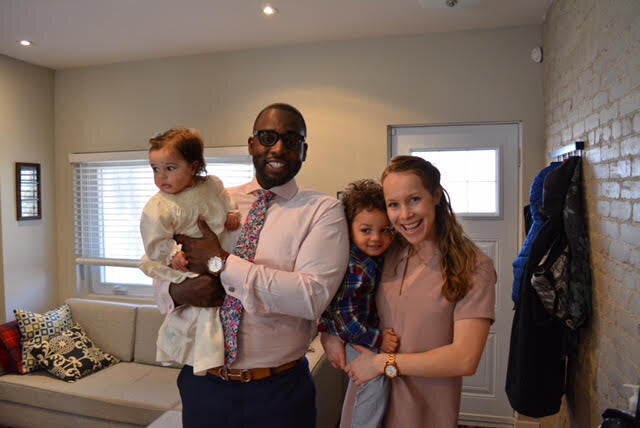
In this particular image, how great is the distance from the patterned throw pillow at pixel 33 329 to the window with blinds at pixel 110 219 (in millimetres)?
728

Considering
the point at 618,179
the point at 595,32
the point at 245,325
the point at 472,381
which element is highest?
the point at 595,32

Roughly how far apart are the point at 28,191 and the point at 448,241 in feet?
12.6

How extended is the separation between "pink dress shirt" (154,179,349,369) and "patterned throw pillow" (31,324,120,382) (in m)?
2.15

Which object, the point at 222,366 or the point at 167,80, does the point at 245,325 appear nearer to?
the point at 222,366

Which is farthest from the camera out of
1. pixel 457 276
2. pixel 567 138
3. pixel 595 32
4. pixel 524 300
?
pixel 567 138

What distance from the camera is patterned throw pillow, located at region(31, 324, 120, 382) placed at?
301cm

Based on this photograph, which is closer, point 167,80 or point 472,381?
point 472,381

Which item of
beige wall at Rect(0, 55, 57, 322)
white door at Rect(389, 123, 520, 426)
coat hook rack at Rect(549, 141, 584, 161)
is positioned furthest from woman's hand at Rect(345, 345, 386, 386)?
beige wall at Rect(0, 55, 57, 322)

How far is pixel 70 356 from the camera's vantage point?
3.09m

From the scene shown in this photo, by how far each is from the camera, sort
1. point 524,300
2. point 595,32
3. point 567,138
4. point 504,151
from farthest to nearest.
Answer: point 504,151 → point 567,138 → point 524,300 → point 595,32

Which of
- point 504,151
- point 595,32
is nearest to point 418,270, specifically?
point 595,32

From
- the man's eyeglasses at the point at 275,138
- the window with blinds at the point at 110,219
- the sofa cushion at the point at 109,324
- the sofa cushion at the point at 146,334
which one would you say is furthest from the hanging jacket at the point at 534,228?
the window with blinds at the point at 110,219

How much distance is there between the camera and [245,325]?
1.28 meters

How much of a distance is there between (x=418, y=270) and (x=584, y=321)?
3.70ft
